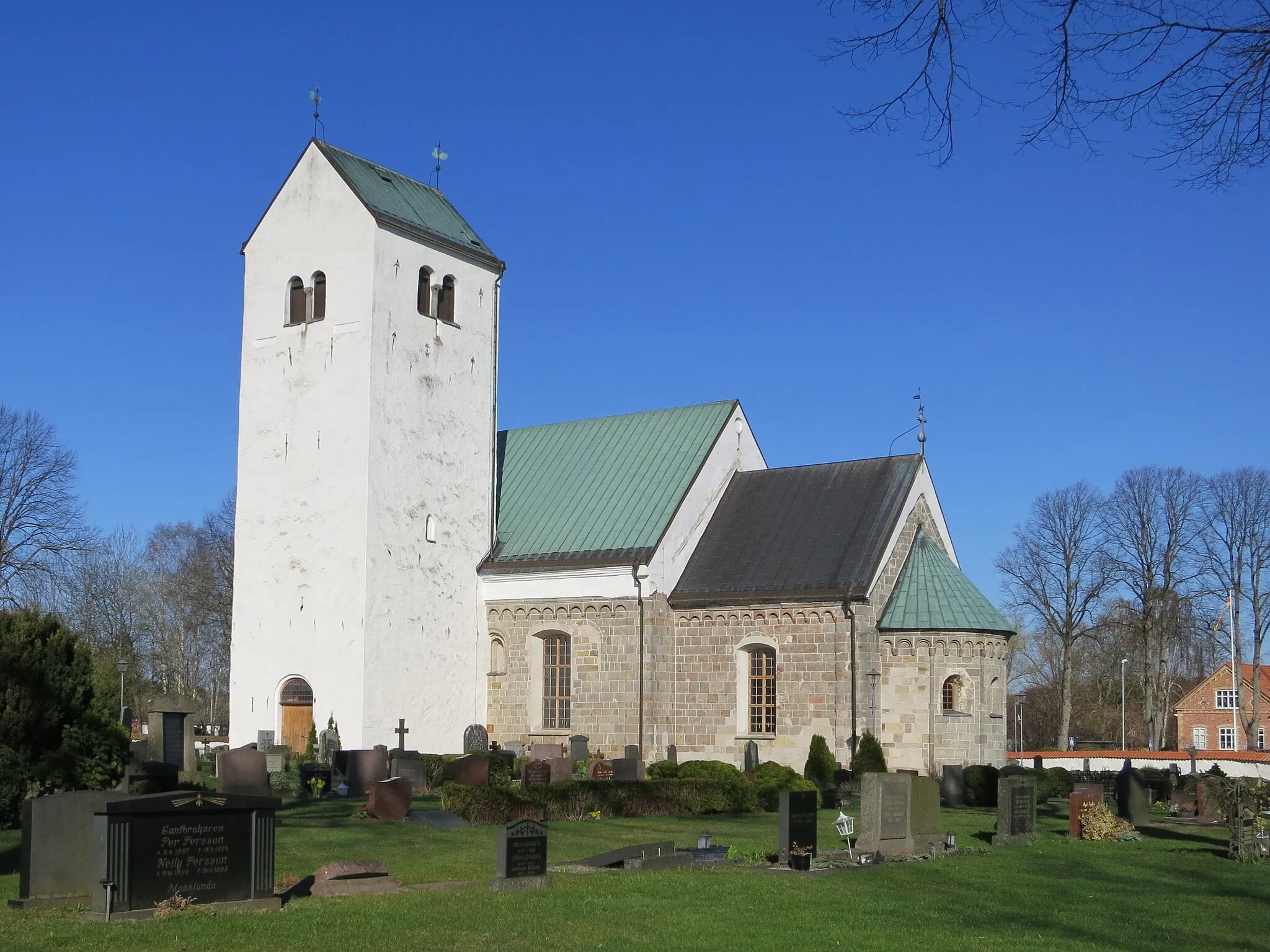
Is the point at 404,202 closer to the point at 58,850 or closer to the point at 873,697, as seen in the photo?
the point at 873,697

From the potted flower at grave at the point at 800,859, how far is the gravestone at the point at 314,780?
1131 cm

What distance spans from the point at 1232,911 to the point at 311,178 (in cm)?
2509

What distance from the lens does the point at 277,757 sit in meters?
27.0

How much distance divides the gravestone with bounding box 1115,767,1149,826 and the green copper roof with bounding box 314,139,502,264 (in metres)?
19.1

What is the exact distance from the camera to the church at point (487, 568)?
28.7 meters

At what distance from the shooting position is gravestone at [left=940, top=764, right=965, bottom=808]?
25109 mm

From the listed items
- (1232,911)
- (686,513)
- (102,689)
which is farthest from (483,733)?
(1232,911)

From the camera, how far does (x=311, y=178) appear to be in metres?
31.2

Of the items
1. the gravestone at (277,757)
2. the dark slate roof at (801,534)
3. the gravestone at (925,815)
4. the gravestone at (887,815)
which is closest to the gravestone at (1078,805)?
the gravestone at (925,815)

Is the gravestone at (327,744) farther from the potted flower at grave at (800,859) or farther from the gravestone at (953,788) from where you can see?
the potted flower at grave at (800,859)

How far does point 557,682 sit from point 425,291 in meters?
9.65

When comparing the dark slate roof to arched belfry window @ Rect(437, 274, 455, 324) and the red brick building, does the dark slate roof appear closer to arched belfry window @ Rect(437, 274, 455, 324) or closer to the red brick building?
arched belfry window @ Rect(437, 274, 455, 324)

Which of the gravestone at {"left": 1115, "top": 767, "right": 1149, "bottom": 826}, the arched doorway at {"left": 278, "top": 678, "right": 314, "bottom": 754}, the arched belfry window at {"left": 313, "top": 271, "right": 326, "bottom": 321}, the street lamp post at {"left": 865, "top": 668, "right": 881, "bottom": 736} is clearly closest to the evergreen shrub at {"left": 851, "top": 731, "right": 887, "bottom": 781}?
the street lamp post at {"left": 865, "top": 668, "right": 881, "bottom": 736}

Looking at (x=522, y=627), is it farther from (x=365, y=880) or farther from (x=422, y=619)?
(x=365, y=880)
